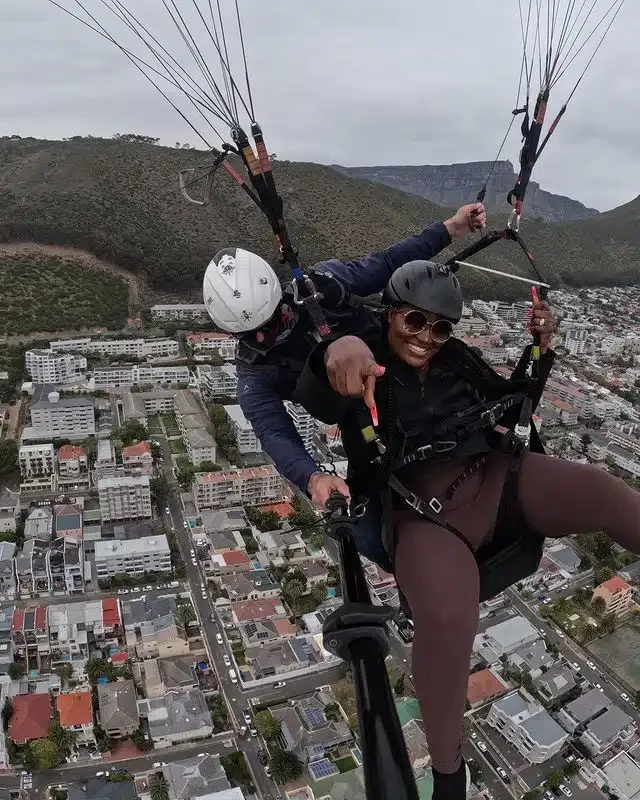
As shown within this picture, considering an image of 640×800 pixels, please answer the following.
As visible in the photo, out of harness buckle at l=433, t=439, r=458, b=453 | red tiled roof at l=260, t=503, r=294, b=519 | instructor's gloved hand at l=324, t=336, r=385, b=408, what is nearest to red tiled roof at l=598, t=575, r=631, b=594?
red tiled roof at l=260, t=503, r=294, b=519

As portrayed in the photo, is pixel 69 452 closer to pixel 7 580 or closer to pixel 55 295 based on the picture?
pixel 7 580

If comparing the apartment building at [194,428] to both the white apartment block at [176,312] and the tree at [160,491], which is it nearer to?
the tree at [160,491]

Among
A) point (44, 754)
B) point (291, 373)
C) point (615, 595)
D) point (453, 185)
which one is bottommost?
point (44, 754)

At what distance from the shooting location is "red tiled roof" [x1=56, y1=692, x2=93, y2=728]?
1014 centimetres

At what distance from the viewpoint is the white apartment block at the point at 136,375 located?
931 inches

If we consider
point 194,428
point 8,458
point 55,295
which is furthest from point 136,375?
point 55,295

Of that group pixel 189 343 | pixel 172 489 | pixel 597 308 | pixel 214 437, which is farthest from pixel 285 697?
pixel 597 308

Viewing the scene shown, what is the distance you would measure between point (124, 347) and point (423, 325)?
25.9 m

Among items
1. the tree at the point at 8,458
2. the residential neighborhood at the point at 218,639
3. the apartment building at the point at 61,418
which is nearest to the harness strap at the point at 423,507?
the residential neighborhood at the point at 218,639

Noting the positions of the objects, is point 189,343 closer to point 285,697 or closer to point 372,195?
point 285,697

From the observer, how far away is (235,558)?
46.6 ft

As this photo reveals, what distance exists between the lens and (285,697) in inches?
435

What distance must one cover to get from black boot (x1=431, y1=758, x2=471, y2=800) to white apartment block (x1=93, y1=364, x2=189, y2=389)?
77.2 feet

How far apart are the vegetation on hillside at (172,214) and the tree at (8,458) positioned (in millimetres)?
17602
